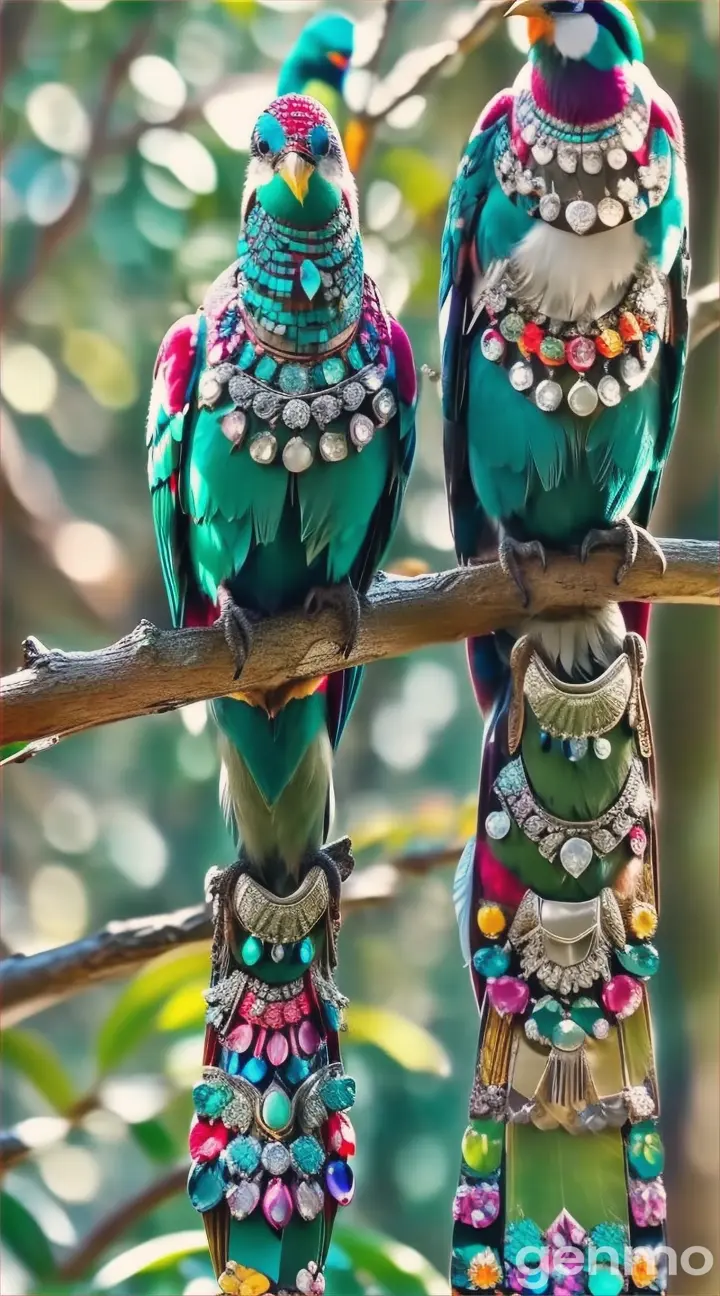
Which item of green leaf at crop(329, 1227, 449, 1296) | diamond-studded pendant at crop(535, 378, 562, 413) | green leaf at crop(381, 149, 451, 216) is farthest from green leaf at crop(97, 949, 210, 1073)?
green leaf at crop(381, 149, 451, 216)

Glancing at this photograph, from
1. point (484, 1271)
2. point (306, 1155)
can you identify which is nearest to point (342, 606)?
point (306, 1155)

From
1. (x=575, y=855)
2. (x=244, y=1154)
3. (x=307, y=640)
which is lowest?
(x=244, y=1154)

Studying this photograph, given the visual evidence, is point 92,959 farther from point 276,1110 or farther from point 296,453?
point 296,453

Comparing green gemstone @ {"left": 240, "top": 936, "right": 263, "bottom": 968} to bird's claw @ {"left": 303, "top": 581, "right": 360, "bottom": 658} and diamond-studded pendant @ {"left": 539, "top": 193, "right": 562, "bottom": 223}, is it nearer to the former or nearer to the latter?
bird's claw @ {"left": 303, "top": 581, "right": 360, "bottom": 658}

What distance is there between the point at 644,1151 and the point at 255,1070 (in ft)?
1.13

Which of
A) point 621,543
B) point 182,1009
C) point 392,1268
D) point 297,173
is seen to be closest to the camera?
point 297,173

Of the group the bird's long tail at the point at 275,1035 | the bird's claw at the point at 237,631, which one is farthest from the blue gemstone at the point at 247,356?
the bird's long tail at the point at 275,1035

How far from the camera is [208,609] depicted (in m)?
1.35

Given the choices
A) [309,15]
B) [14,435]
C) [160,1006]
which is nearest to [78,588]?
[14,435]

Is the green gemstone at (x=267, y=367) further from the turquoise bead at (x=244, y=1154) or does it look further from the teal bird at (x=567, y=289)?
the turquoise bead at (x=244, y=1154)

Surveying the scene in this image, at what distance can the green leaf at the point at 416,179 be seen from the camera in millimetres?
1876

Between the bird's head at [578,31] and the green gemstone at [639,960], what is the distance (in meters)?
0.76

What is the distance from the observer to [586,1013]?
3.95 ft

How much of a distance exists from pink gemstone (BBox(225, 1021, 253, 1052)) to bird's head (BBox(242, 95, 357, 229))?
70 cm
